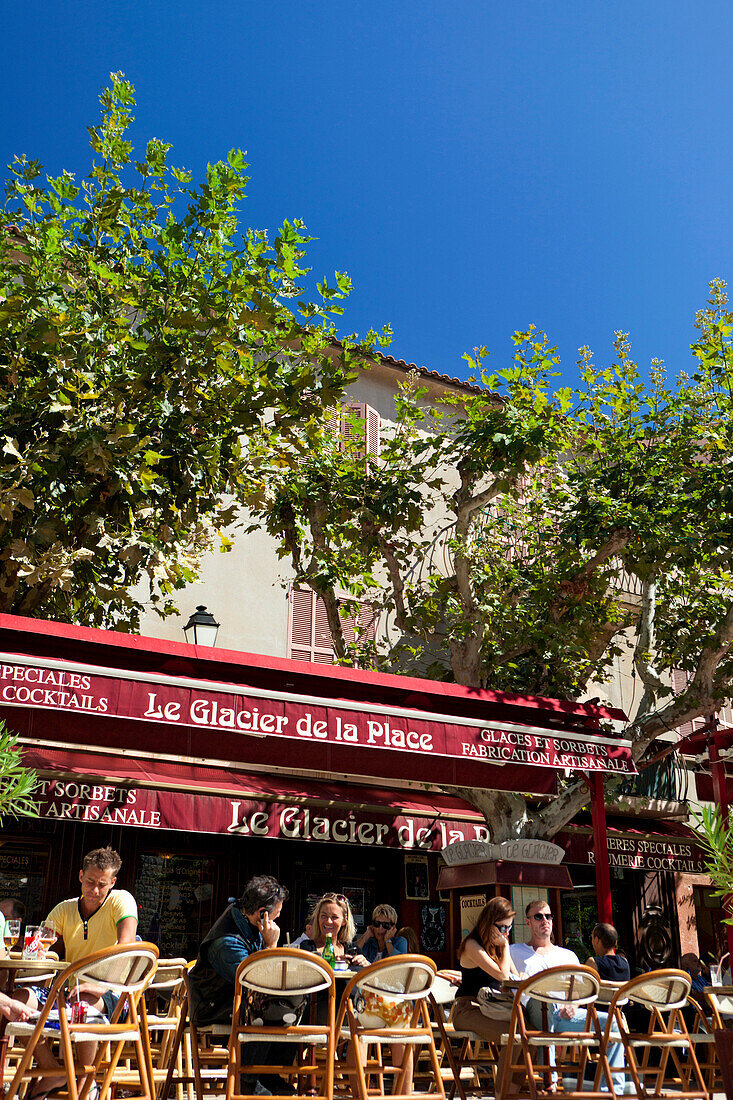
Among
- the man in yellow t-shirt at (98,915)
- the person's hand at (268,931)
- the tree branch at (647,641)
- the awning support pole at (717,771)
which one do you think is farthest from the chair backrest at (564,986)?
the tree branch at (647,641)

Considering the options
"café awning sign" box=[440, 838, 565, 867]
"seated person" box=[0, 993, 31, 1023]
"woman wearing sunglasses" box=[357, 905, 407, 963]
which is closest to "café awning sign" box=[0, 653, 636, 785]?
"café awning sign" box=[440, 838, 565, 867]

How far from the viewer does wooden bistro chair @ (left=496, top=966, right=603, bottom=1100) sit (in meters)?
4.84

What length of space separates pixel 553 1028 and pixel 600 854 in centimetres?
302

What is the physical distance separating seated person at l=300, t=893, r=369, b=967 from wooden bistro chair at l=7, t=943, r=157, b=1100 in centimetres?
185

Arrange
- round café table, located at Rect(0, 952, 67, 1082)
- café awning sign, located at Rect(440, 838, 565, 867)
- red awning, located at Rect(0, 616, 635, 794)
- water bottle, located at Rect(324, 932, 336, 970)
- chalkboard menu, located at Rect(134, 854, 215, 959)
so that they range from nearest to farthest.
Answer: round café table, located at Rect(0, 952, 67, 1082), water bottle, located at Rect(324, 932, 336, 970), red awning, located at Rect(0, 616, 635, 794), café awning sign, located at Rect(440, 838, 565, 867), chalkboard menu, located at Rect(134, 854, 215, 959)

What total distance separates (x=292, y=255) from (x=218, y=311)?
806 millimetres

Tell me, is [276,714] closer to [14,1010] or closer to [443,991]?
[443,991]

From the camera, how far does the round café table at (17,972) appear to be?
171 inches

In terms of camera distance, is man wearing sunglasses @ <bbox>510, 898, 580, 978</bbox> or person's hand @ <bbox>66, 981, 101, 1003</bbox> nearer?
person's hand @ <bbox>66, 981, 101, 1003</bbox>

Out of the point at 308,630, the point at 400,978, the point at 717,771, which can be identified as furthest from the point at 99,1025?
the point at 308,630

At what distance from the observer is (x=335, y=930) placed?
6242 millimetres

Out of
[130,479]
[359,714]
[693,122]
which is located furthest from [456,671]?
[693,122]

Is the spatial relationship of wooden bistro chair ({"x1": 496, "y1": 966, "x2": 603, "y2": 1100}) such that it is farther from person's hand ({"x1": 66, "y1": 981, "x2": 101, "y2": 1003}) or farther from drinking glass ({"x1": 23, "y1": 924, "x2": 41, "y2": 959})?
drinking glass ({"x1": 23, "y1": 924, "x2": 41, "y2": 959})

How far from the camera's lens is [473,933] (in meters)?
5.78
